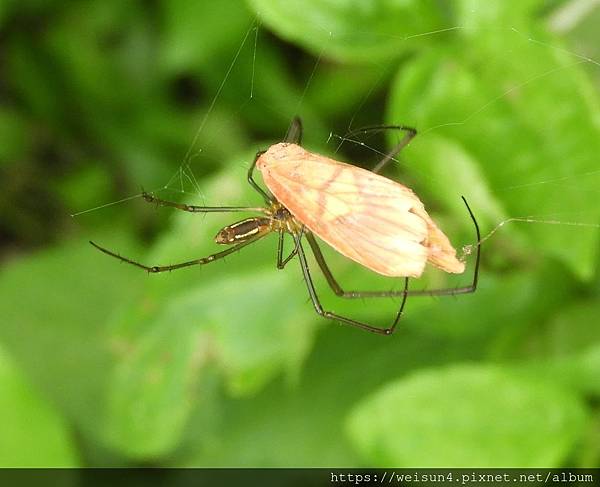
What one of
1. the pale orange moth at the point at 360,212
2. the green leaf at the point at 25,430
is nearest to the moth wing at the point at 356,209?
the pale orange moth at the point at 360,212

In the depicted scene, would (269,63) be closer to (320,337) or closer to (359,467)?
(320,337)

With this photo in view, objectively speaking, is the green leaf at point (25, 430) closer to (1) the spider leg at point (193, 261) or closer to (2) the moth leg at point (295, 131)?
(1) the spider leg at point (193, 261)

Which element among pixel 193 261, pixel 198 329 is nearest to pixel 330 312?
pixel 193 261

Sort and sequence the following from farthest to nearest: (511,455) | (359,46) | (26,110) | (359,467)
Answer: (26,110) → (359,467) → (359,46) → (511,455)

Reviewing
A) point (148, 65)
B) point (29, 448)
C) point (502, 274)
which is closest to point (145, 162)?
point (148, 65)

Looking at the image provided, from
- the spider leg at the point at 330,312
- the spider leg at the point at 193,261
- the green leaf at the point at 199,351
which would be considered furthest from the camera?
the green leaf at the point at 199,351

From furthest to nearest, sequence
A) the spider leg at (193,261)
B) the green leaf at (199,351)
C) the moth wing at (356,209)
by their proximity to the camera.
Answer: the green leaf at (199,351)
the spider leg at (193,261)
the moth wing at (356,209)

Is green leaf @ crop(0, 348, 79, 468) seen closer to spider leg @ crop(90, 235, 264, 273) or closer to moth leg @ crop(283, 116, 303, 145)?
spider leg @ crop(90, 235, 264, 273)

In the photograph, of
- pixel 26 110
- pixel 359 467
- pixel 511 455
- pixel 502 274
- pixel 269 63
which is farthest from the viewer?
pixel 26 110
